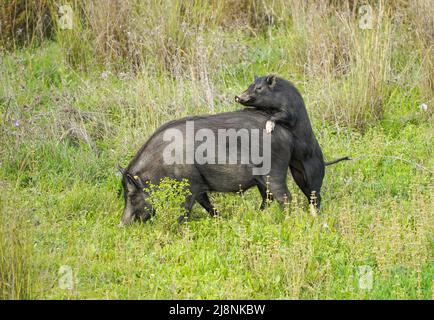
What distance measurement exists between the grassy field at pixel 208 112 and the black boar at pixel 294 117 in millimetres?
321

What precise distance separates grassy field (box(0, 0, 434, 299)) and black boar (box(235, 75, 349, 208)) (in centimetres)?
32

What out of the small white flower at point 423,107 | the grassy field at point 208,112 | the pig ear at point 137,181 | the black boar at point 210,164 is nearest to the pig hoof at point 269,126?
the black boar at point 210,164

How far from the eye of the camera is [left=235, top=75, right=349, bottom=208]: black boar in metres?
6.95

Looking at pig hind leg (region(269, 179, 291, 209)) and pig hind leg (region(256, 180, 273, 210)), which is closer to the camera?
pig hind leg (region(269, 179, 291, 209))

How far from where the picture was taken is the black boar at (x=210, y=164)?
672 centimetres

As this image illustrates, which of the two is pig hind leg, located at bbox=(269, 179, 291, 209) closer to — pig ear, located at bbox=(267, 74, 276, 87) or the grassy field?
the grassy field

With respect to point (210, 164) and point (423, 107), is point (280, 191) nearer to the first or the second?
point (210, 164)

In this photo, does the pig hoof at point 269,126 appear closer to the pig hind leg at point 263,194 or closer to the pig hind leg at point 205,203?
the pig hind leg at point 263,194

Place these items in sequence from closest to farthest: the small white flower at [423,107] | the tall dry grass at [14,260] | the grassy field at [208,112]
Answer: the tall dry grass at [14,260], the grassy field at [208,112], the small white flower at [423,107]

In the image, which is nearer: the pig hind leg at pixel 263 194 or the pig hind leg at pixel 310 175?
the pig hind leg at pixel 263 194

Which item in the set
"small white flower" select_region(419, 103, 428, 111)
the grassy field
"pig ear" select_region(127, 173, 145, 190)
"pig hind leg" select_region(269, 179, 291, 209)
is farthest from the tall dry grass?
"small white flower" select_region(419, 103, 428, 111)

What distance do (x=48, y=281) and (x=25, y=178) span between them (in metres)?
2.64

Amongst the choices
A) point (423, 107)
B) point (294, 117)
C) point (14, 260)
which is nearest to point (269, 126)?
point (294, 117)

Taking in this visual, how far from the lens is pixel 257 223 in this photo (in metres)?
6.50
